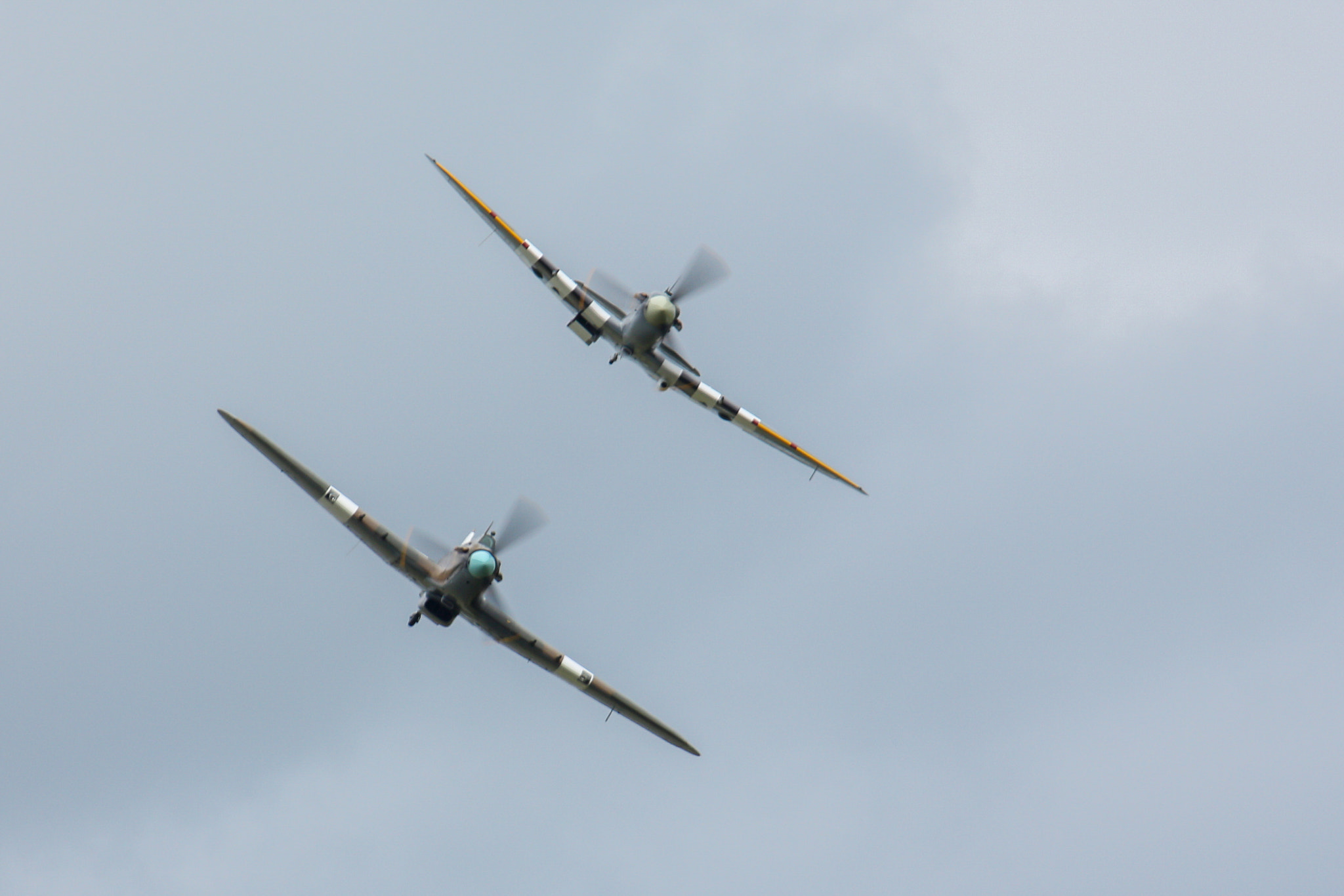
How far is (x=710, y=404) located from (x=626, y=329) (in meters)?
7.26

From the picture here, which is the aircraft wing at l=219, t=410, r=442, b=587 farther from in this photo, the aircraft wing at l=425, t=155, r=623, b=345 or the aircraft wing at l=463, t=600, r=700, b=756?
the aircraft wing at l=425, t=155, r=623, b=345

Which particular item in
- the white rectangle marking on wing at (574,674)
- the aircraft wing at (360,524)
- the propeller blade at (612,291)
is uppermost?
the propeller blade at (612,291)

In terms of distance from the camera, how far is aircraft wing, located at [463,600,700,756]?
5144 cm

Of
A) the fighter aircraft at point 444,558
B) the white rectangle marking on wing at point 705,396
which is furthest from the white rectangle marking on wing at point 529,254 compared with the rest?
the fighter aircraft at point 444,558

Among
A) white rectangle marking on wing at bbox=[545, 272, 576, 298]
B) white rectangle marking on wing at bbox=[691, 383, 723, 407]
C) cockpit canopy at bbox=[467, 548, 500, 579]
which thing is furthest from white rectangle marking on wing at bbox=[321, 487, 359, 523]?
white rectangle marking on wing at bbox=[691, 383, 723, 407]

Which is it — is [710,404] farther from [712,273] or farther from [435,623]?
[435,623]

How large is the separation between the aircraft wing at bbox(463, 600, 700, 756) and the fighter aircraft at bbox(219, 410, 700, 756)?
54 millimetres

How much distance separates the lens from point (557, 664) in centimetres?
5559

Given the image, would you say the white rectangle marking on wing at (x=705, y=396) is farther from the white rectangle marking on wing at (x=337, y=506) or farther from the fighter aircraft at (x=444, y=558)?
the white rectangle marking on wing at (x=337, y=506)

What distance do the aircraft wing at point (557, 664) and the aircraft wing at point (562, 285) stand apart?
1420 centimetres

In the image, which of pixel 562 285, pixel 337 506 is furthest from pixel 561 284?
pixel 337 506

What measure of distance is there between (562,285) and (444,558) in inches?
654

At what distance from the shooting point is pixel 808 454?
67.1 meters

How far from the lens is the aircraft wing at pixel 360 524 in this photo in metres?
49.8
